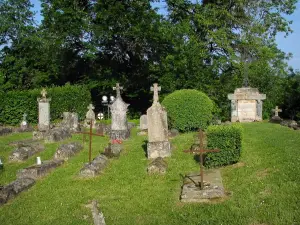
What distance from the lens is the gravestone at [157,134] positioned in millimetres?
12820

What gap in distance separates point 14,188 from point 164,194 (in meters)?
3.86

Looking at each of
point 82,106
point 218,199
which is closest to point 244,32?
point 82,106

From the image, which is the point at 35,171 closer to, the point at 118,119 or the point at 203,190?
the point at 203,190

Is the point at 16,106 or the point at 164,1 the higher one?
the point at 164,1

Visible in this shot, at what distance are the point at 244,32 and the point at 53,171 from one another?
2614cm

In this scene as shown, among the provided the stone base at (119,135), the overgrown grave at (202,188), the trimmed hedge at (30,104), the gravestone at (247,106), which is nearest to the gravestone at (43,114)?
the stone base at (119,135)

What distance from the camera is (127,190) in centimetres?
953

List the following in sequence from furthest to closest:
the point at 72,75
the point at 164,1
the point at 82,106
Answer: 1. the point at 72,75
2. the point at 164,1
3. the point at 82,106

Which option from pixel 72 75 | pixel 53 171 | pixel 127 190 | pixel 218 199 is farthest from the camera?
pixel 72 75

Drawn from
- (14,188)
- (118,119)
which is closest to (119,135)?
(118,119)

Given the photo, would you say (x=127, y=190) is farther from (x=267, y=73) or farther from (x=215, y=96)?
(x=267, y=73)

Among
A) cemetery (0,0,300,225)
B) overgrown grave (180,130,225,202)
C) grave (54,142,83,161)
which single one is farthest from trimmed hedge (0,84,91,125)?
overgrown grave (180,130,225,202)

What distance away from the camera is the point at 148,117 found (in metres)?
13.4

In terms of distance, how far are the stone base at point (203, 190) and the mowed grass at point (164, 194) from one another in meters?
0.21
